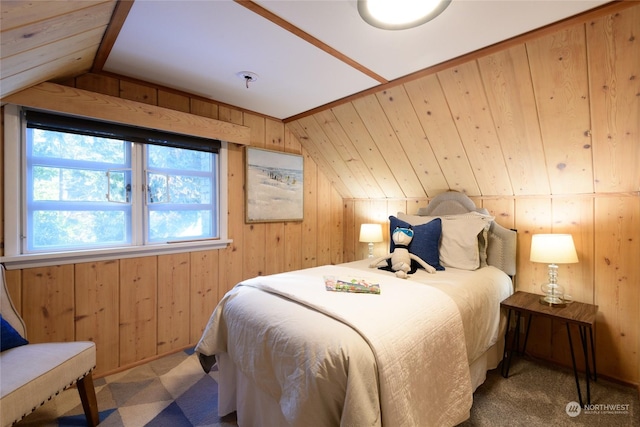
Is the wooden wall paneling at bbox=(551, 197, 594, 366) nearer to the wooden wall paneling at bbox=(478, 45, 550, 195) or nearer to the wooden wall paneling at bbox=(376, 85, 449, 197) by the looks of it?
the wooden wall paneling at bbox=(478, 45, 550, 195)

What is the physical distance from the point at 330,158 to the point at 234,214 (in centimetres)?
126

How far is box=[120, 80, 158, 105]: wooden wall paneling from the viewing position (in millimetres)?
2254

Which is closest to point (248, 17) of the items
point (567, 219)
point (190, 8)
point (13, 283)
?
point (190, 8)

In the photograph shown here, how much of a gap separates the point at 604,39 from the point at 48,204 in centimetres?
345

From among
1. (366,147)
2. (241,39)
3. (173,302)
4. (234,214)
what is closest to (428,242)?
(366,147)

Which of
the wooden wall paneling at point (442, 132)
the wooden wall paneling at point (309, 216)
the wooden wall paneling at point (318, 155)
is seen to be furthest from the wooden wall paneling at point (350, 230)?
the wooden wall paneling at point (442, 132)

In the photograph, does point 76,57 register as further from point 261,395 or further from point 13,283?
point 261,395

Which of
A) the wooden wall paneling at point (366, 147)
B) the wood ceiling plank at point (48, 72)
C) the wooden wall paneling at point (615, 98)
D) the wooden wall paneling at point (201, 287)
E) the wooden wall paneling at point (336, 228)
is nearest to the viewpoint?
the wooden wall paneling at point (615, 98)

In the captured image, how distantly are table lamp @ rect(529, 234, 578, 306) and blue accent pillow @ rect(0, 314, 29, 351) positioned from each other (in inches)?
124

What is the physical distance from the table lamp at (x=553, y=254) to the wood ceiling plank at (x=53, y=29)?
2.82 metres

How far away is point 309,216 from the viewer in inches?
141

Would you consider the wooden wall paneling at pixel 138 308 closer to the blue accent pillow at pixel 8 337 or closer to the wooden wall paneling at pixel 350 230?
the blue accent pillow at pixel 8 337

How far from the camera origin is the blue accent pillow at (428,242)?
2.32 meters

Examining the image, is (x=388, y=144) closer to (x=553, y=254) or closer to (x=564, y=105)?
(x=564, y=105)
